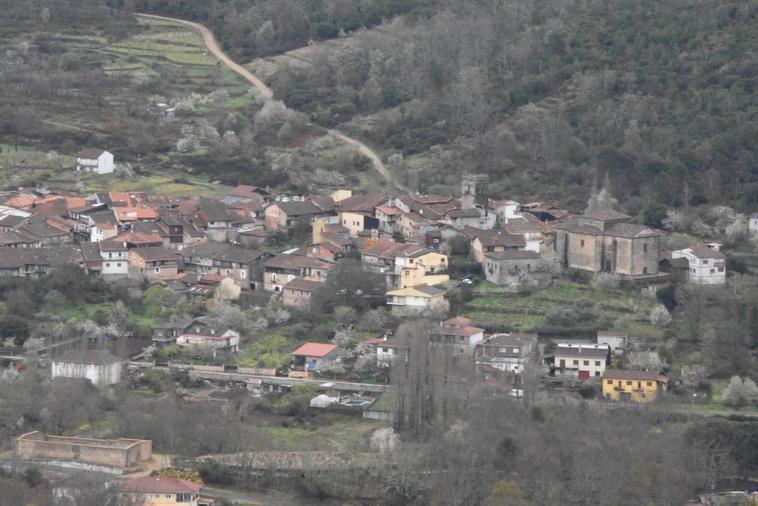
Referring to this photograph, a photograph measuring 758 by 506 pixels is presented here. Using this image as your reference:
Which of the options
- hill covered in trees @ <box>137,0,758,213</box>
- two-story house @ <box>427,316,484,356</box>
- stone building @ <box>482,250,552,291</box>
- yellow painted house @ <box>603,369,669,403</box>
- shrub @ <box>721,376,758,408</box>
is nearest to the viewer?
shrub @ <box>721,376,758,408</box>

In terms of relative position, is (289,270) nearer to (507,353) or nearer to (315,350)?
(315,350)

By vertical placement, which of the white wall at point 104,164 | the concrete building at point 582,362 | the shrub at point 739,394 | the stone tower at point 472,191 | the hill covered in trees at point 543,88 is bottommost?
the shrub at point 739,394

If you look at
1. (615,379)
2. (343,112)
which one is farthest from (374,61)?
(615,379)

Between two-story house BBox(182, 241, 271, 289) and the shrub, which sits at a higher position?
two-story house BBox(182, 241, 271, 289)

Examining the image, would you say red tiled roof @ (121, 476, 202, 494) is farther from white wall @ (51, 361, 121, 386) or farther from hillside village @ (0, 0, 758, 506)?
white wall @ (51, 361, 121, 386)

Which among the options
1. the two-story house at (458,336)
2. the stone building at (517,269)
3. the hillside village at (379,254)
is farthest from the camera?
the stone building at (517,269)

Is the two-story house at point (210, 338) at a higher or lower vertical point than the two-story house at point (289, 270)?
lower

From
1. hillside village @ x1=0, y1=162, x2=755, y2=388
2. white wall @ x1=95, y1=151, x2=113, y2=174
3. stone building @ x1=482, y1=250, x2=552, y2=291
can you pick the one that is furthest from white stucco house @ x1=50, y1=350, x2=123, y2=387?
white wall @ x1=95, y1=151, x2=113, y2=174

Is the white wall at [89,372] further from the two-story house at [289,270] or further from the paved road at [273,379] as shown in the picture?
the two-story house at [289,270]

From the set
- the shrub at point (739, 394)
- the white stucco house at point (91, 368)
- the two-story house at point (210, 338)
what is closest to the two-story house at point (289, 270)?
the two-story house at point (210, 338)
